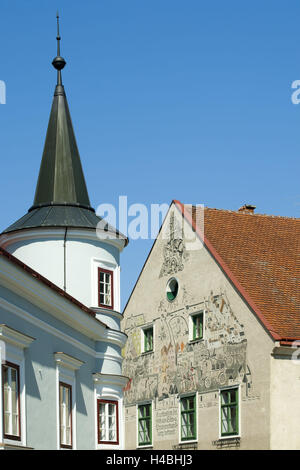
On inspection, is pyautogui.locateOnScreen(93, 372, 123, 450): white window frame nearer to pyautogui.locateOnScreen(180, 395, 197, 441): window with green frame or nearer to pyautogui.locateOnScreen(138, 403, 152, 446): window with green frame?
pyautogui.locateOnScreen(180, 395, 197, 441): window with green frame

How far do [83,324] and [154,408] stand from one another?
13.6 m

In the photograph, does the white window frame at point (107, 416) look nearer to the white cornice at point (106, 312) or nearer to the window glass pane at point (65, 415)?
the window glass pane at point (65, 415)

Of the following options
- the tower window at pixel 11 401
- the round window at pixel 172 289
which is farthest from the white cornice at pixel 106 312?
the round window at pixel 172 289

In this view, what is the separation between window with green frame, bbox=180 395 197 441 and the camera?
34.0 metres

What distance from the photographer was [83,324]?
23359 millimetres

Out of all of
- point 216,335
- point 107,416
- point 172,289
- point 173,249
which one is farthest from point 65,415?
point 173,249

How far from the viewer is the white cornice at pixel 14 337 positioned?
18578 millimetres

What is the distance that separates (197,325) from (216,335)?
1.61 m

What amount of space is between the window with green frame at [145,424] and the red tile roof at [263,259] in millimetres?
6481

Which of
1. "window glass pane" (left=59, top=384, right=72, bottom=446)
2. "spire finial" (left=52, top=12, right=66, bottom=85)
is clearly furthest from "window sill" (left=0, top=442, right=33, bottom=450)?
"spire finial" (left=52, top=12, right=66, bottom=85)

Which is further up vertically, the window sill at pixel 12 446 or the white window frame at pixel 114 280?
the white window frame at pixel 114 280

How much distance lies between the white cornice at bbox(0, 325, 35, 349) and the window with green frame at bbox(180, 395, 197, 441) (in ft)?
49.4

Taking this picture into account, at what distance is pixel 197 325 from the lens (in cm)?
3491

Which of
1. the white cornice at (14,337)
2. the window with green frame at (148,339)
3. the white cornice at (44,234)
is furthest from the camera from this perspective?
the window with green frame at (148,339)
